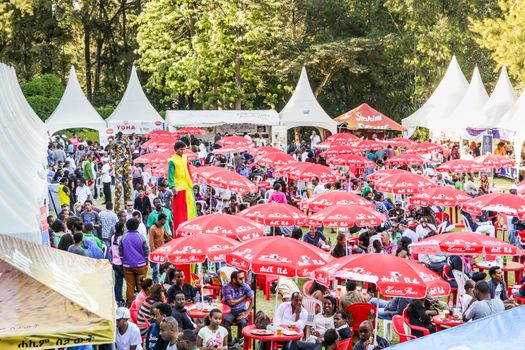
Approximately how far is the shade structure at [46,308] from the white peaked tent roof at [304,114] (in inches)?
1242

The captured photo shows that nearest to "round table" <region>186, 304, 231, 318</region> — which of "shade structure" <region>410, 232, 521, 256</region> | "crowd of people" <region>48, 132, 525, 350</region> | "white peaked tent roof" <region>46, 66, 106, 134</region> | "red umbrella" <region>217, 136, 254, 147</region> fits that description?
"crowd of people" <region>48, 132, 525, 350</region>

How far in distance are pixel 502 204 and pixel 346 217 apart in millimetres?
3201

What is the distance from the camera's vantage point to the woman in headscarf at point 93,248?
1259 cm

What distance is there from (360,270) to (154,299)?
8.94 feet

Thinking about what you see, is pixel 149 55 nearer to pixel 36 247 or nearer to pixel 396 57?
pixel 396 57

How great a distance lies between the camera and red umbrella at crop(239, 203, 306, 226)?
1531 centimetres

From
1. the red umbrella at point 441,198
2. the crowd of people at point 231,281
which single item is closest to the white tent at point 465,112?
the crowd of people at point 231,281

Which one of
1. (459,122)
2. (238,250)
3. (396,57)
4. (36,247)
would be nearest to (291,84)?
(396,57)

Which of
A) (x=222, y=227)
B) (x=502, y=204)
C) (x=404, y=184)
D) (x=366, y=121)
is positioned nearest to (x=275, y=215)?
(x=222, y=227)

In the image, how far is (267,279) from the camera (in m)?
15.0

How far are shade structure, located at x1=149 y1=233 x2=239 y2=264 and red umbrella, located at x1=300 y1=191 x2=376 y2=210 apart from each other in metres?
4.82

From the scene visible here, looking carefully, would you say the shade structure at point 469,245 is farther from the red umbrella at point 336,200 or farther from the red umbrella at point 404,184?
Result: the red umbrella at point 404,184

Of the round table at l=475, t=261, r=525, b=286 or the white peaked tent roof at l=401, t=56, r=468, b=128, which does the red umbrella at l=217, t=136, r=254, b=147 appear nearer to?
the white peaked tent roof at l=401, t=56, r=468, b=128

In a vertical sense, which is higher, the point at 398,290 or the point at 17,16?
the point at 17,16
